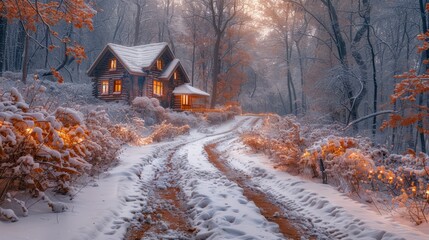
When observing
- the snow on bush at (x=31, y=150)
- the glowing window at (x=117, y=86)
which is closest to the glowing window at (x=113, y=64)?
the glowing window at (x=117, y=86)

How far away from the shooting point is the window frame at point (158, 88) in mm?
34672

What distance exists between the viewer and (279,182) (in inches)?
376

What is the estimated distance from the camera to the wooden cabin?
32.8 metres

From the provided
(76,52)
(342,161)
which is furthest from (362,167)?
(76,52)

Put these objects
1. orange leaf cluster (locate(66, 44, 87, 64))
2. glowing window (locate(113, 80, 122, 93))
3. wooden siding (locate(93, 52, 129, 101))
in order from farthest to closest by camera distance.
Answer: glowing window (locate(113, 80, 122, 93)), wooden siding (locate(93, 52, 129, 101)), orange leaf cluster (locate(66, 44, 87, 64))

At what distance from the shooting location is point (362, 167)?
304 inches

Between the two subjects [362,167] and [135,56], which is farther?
[135,56]

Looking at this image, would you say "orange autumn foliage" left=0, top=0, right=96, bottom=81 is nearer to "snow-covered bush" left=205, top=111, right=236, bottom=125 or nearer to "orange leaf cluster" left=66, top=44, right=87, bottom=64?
"orange leaf cluster" left=66, top=44, right=87, bottom=64

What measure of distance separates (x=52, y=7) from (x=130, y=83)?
24193mm

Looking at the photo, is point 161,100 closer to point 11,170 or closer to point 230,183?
point 230,183

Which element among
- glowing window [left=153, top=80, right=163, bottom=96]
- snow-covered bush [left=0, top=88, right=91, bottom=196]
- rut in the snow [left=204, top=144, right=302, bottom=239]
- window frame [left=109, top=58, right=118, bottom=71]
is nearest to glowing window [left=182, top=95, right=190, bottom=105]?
glowing window [left=153, top=80, right=163, bottom=96]

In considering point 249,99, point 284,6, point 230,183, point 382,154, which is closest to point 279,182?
point 230,183

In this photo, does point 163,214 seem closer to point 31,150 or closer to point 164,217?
point 164,217

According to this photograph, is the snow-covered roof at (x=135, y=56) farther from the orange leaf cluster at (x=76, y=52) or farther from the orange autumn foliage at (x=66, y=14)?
the orange leaf cluster at (x=76, y=52)
